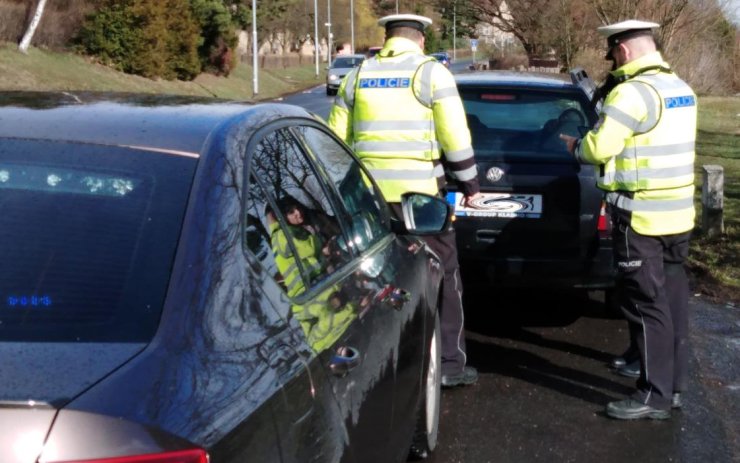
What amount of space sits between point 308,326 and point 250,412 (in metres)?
0.54

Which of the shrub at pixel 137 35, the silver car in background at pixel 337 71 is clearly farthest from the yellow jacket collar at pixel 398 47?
the silver car in background at pixel 337 71

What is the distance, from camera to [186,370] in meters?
2.22

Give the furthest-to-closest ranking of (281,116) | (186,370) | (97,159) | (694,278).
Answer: (694,278), (281,116), (97,159), (186,370)

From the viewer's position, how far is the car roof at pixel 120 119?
2.88 meters

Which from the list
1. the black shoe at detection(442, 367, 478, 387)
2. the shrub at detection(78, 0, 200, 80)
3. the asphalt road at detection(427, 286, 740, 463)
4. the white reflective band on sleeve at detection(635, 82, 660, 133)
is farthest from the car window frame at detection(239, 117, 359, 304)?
the shrub at detection(78, 0, 200, 80)

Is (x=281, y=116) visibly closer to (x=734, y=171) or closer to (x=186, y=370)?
(x=186, y=370)

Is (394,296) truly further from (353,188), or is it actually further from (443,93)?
(443,93)

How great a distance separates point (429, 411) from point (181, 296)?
2.45m

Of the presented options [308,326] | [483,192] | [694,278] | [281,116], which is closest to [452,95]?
[483,192]

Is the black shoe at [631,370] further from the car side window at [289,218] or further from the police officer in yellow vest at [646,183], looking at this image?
the car side window at [289,218]

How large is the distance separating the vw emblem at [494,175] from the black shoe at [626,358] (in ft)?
4.24

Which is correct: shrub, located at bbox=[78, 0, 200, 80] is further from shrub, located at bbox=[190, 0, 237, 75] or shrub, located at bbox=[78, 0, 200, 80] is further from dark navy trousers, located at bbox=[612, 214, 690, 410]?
dark navy trousers, located at bbox=[612, 214, 690, 410]

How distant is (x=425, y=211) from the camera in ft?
15.5

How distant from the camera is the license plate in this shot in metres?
6.68
